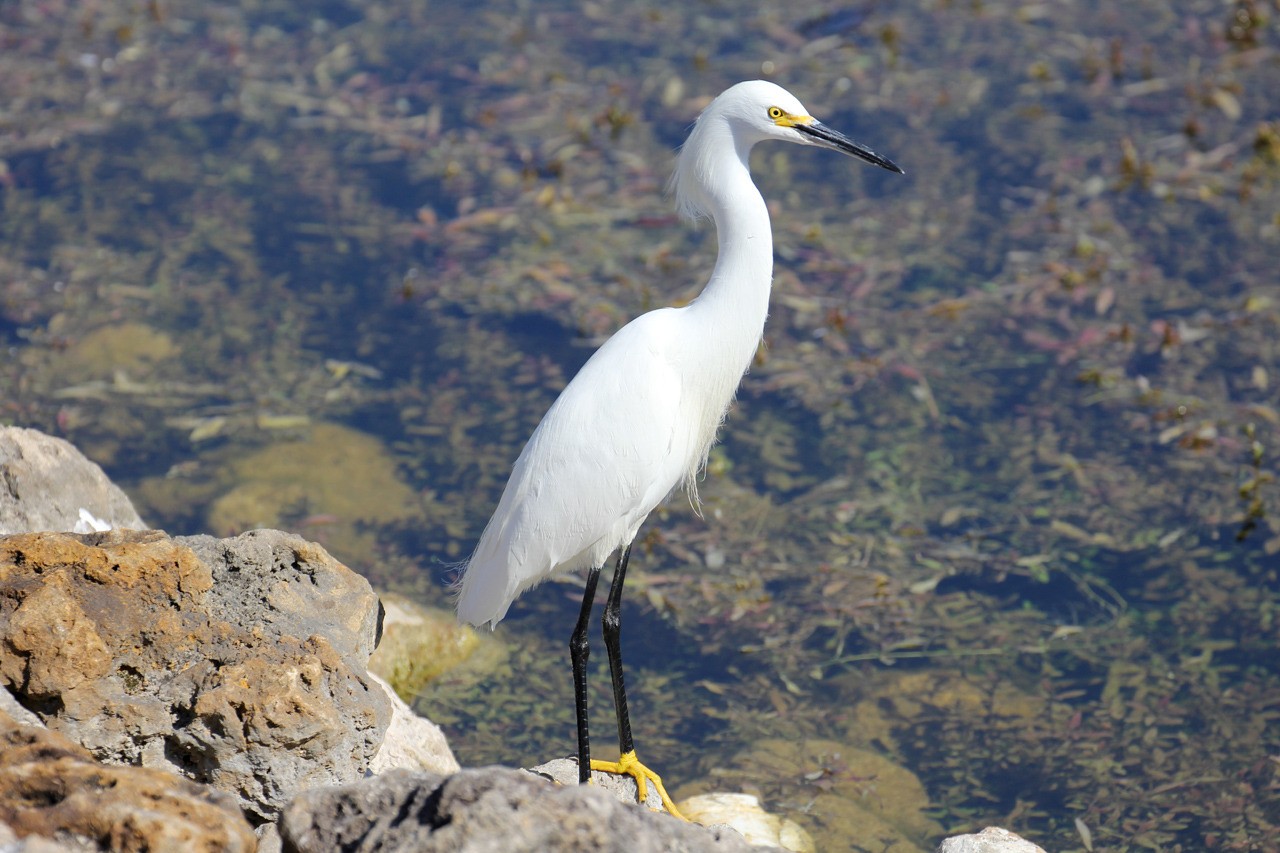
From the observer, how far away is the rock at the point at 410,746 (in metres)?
3.81

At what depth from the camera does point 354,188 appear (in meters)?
8.67

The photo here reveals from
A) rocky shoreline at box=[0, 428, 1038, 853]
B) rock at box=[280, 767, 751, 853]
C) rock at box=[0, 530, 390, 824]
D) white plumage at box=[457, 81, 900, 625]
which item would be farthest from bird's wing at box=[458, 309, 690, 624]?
rock at box=[280, 767, 751, 853]

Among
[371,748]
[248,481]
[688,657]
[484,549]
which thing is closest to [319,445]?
[248,481]

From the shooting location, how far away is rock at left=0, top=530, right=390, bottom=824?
2871 mm

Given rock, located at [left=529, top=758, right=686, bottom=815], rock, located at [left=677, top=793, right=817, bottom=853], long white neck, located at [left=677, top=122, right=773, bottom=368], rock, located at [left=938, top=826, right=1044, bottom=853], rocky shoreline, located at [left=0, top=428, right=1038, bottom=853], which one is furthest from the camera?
rock, located at [left=677, top=793, right=817, bottom=853]

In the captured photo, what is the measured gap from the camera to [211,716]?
2871 millimetres

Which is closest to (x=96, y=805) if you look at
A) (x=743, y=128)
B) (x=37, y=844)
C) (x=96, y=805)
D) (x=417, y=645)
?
(x=96, y=805)

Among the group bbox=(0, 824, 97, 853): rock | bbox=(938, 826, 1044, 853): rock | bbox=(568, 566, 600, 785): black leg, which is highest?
bbox=(0, 824, 97, 853): rock

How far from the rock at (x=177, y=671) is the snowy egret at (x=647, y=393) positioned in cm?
74

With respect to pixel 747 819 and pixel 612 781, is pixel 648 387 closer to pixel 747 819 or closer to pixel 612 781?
pixel 612 781

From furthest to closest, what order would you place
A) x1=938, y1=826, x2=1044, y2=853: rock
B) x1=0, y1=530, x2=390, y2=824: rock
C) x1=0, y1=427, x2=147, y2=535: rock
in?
x1=0, y1=427, x2=147, y2=535: rock < x1=938, y1=826, x2=1044, y2=853: rock < x1=0, y1=530, x2=390, y2=824: rock

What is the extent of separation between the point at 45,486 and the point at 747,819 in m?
2.60

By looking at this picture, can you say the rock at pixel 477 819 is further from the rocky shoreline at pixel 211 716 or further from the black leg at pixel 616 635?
the black leg at pixel 616 635

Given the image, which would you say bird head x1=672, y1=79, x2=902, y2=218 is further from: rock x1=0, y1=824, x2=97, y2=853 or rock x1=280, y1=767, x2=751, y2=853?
rock x1=0, y1=824, x2=97, y2=853
